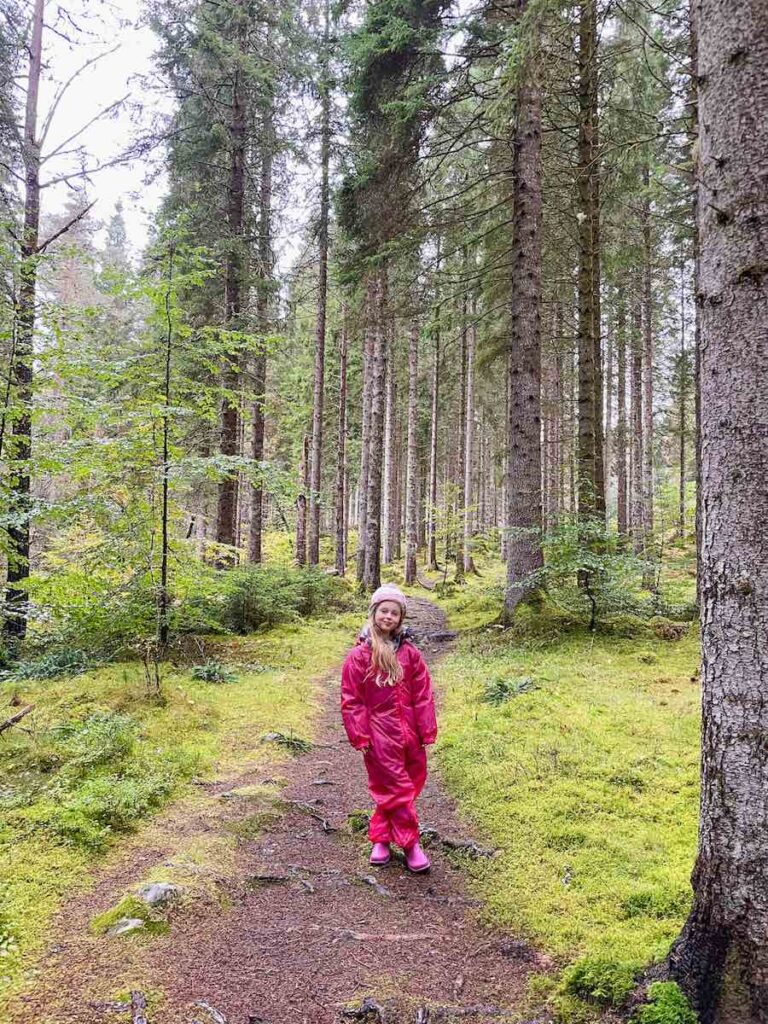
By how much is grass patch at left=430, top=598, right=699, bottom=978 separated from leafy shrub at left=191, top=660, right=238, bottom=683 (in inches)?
120

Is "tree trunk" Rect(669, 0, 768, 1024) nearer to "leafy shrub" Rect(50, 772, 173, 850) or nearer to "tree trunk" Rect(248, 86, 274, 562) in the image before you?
"leafy shrub" Rect(50, 772, 173, 850)

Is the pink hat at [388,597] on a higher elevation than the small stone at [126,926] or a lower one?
higher

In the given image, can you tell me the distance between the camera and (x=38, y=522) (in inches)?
271

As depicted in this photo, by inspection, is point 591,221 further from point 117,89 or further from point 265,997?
point 265,997

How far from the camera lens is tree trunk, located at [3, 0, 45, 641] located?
669cm

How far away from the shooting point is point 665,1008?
2.25 meters

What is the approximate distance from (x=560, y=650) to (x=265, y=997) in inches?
283

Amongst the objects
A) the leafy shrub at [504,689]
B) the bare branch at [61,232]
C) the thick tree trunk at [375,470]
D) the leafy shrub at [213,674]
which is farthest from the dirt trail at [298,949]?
the thick tree trunk at [375,470]

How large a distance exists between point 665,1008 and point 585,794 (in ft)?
7.75

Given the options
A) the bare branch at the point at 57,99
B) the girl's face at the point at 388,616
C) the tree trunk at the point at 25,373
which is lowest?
the girl's face at the point at 388,616

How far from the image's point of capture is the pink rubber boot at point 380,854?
13.3 feet

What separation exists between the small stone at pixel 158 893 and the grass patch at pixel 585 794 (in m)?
1.81

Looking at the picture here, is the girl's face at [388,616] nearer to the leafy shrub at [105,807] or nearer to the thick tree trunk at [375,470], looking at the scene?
the leafy shrub at [105,807]

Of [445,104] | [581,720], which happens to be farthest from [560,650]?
[445,104]
